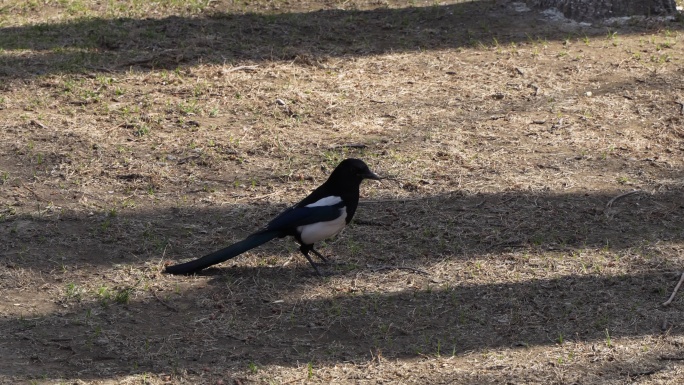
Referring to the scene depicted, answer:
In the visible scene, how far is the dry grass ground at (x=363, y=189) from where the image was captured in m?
5.14

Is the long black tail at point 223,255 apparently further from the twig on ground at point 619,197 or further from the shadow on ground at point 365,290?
the twig on ground at point 619,197

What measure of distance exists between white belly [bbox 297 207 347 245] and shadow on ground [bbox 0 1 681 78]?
357 centimetres

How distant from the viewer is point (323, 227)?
19.2ft

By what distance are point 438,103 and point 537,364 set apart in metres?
3.88

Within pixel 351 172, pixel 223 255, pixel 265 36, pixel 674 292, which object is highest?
pixel 265 36

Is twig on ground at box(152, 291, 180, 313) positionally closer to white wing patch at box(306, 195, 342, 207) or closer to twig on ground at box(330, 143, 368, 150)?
white wing patch at box(306, 195, 342, 207)

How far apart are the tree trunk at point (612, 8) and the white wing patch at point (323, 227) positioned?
5128 millimetres

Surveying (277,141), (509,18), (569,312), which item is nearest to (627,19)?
(509,18)

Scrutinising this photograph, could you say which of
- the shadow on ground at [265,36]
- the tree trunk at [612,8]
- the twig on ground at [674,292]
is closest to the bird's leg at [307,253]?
the twig on ground at [674,292]

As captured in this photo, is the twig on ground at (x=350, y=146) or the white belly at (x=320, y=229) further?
the twig on ground at (x=350, y=146)

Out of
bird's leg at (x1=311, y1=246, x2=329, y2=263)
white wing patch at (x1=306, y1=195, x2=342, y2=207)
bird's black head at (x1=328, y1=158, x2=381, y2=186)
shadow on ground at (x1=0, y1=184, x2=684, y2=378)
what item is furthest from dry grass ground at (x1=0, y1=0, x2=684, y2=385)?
bird's black head at (x1=328, y1=158, x2=381, y2=186)

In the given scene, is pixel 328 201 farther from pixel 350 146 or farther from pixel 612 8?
pixel 612 8

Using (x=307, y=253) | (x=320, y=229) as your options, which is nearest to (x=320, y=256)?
(x=307, y=253)

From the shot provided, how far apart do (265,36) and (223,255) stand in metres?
4.44
